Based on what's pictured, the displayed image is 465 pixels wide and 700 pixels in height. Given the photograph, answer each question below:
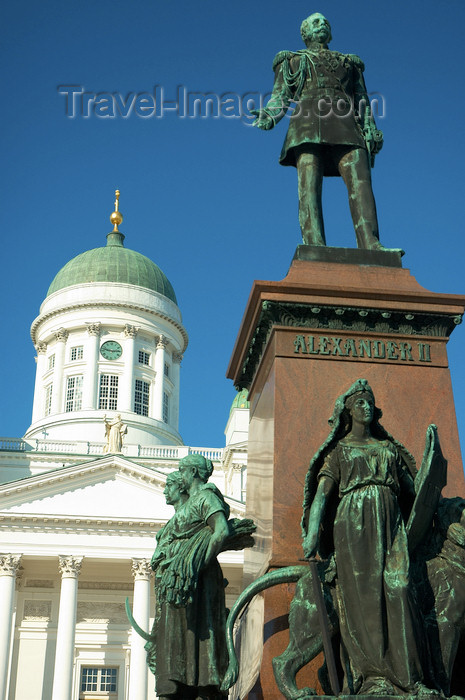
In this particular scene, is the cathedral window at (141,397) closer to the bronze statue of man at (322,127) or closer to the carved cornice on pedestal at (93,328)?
the carved cornice on pedestal at (93,328)

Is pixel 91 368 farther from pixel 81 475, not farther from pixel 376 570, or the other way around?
pixel 376 570

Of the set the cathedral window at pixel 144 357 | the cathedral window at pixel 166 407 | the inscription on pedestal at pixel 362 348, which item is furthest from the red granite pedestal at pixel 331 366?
the cathedral window at pixel 144 357

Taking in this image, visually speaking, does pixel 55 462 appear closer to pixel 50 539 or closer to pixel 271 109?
pixel 50 539

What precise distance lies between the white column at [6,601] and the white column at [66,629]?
6.78ft

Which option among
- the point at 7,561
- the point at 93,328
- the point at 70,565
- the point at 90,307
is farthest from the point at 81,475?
the point at 90,307

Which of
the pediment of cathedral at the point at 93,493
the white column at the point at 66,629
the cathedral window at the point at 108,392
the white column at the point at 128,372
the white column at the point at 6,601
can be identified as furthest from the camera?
the cathedral window at the point at 108,392

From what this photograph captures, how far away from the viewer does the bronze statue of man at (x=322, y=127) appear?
7293 millimetres

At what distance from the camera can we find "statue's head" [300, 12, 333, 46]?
7.65 meters

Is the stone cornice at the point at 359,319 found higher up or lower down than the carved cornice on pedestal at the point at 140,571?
lower down

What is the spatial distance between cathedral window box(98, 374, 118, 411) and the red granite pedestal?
61.4 meters

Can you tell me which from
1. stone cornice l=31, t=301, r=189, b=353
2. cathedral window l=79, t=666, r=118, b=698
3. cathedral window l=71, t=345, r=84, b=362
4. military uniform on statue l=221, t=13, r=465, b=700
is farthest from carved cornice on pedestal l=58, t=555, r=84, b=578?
military uniform on statue l=221, t=13, r=465, b=700

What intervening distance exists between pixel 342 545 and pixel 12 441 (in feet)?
185

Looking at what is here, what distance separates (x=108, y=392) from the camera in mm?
68375

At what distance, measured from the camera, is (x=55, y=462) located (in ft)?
192
